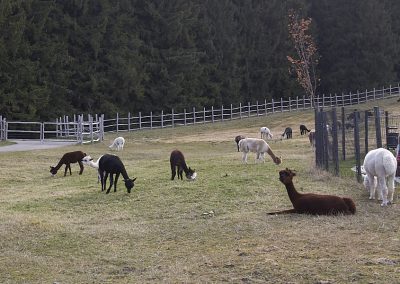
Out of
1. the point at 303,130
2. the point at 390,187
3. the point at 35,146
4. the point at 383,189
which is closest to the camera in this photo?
the point at 383,189

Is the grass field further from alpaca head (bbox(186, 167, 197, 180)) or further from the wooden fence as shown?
the wooden fence

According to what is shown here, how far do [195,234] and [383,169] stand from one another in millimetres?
3669

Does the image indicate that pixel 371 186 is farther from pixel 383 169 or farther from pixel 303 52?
pixel 303 52

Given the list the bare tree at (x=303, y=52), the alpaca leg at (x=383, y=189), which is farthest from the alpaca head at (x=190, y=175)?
the bare tree at (x=303, y=52)

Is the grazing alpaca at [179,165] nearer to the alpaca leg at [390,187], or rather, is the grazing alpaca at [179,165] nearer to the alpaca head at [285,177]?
the alpaca head at [285,177]

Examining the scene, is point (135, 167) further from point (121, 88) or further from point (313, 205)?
point (121, 88)

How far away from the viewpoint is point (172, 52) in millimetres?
54188

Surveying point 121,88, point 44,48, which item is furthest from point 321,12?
point 44,48

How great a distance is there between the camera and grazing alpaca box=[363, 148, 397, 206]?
431 inches

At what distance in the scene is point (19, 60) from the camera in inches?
1756

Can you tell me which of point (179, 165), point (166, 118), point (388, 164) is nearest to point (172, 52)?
point (166, 118)

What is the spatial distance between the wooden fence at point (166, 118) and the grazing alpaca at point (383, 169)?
75.3ft

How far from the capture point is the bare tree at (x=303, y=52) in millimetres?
47438

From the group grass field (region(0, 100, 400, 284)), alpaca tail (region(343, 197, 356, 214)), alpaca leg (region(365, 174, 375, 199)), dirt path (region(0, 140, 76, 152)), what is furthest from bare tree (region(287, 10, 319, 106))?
alpaca tail (region(343, 197, 356, 214))
